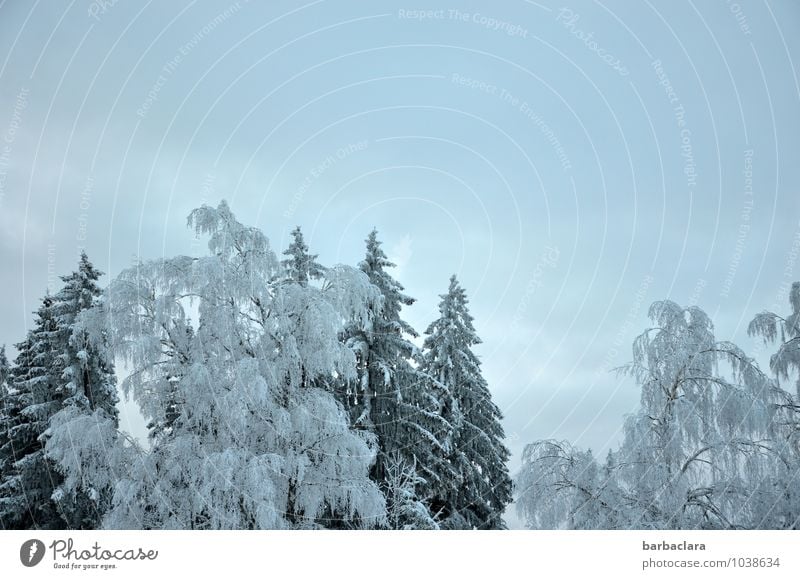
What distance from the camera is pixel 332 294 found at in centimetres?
1245

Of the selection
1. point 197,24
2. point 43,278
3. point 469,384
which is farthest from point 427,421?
point 197,24

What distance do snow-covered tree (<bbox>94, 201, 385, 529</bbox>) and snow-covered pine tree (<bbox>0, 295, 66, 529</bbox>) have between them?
311 cm

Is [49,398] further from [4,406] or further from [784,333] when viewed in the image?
[784,333]

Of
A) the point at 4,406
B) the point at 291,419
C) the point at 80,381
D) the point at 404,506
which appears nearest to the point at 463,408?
the point at 404,506

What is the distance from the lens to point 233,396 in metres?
11.2

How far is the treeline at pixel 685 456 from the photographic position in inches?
412

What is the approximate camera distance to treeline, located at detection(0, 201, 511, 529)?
10969 mm

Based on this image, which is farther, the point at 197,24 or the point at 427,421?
the point at 427,421

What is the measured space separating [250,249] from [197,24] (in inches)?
171

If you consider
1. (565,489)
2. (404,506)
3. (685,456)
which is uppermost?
(685,456)

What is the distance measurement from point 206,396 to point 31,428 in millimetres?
5488
